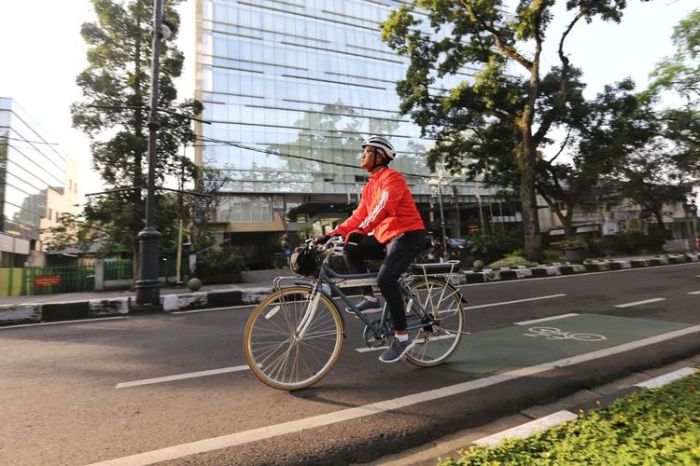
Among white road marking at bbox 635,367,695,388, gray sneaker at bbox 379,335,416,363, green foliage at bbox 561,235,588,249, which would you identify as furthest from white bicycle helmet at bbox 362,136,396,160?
green foliage at bbox 561,235,588,249

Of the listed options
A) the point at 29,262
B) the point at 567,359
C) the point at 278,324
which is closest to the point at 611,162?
the point at 567,359

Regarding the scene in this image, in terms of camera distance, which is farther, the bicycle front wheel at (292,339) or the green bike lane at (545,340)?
the green bike lane at (545,340)

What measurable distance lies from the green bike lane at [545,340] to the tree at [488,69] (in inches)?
493

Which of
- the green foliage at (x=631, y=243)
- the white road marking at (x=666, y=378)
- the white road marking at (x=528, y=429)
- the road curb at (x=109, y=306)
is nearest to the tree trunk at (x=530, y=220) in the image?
the road curb at (x=109, y=306)

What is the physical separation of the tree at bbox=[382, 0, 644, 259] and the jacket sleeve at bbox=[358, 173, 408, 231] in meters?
14.8

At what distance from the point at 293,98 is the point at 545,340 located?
122ft

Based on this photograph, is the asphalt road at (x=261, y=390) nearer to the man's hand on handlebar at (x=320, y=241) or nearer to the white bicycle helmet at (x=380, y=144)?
the man's hand on handlebar at (x=320, y=241)

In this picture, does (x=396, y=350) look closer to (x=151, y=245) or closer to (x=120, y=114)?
(x=151, y=245)

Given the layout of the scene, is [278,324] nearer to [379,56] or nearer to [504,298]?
[504,298]

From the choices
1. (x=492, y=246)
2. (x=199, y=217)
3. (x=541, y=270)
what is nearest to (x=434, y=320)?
(x=541, y=270)

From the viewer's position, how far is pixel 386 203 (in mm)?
3172

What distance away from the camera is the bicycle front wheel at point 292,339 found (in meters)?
2.94

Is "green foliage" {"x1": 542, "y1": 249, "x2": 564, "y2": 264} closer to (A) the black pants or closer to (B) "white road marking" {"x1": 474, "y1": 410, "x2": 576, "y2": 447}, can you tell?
(A) the black pants

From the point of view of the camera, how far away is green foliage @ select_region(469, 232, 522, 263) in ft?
64.3
